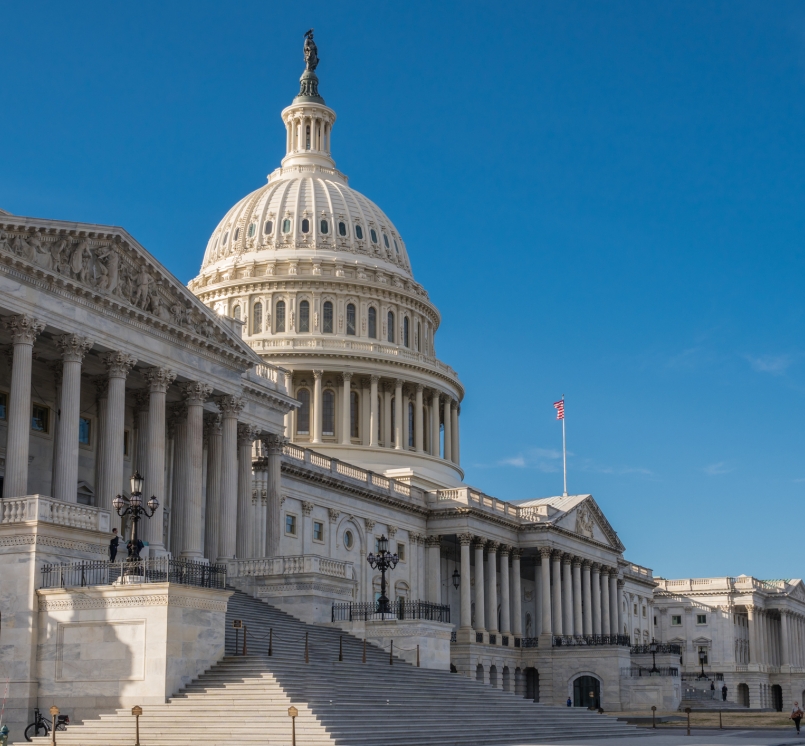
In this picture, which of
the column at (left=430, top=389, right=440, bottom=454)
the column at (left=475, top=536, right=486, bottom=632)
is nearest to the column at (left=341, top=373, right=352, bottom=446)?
the column at (left=430, top=389, right=440, bottom=454)

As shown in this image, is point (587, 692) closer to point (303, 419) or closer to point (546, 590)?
point (546, 590)

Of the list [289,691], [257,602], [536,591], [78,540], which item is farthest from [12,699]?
[536,591]

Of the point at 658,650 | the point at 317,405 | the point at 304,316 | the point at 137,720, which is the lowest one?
the point at 137,720

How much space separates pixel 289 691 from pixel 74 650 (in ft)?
24.1

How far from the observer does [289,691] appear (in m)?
39.0

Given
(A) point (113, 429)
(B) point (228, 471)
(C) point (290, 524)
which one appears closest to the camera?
(A) point (113, 429)

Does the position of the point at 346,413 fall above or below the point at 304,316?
below

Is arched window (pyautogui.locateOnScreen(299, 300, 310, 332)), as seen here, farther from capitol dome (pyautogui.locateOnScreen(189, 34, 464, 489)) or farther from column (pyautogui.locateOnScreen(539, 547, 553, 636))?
column (pyautogui.locateOnScreen(539, 547, 553, 636))

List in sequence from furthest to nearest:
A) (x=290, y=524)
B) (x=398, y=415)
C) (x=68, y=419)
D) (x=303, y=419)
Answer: (x=398, y=415)
(x=303, y=419)
(x=290, y=524)
(x=68, y=419)

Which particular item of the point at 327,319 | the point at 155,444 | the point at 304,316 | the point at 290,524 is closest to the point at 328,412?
the point at 327,319

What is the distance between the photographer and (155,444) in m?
55.9

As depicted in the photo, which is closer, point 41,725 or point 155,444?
point 41,725

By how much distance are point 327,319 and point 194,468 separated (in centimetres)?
5935

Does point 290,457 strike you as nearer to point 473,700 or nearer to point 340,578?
point 340,578
